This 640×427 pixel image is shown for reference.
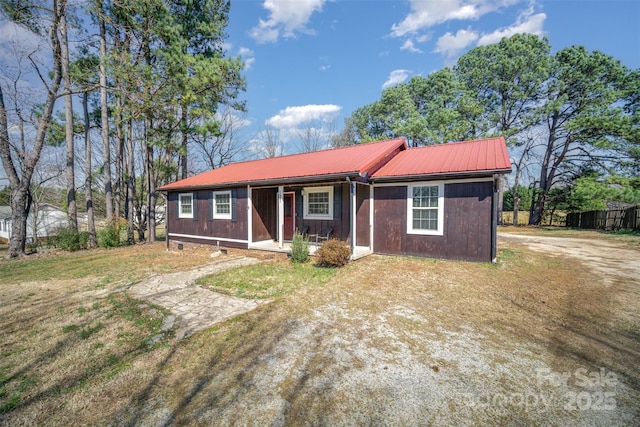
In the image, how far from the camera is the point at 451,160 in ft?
26.6

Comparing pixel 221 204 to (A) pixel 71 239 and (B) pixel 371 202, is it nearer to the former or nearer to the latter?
(B) pixel 371 202

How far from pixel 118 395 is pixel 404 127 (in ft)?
72.4

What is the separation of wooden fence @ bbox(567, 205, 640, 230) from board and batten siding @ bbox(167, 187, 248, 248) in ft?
70.1

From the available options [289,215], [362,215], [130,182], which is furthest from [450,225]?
[130,182]

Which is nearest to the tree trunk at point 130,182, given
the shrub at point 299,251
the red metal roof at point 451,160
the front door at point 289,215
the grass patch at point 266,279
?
the front door at point 289,215

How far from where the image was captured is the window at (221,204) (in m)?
10.4

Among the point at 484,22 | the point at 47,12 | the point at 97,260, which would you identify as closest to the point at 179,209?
the point at 97,260

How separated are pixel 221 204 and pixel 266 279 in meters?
5.52

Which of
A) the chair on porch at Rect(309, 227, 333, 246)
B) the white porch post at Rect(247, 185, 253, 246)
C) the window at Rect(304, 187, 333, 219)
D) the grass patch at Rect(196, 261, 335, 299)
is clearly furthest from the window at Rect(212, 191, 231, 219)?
the grass patch at Rect(196, 261, 335, 299)

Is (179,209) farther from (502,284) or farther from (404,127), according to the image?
(404,127)

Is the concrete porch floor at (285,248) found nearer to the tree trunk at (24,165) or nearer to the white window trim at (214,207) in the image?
the white window trim at (214,207)

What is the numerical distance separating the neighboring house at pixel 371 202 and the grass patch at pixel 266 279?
1.54m

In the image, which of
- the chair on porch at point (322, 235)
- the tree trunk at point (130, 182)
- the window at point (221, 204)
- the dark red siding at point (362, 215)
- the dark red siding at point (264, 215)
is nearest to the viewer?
the dark red siding at point (362, 215)

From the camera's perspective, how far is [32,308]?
4680 mm
